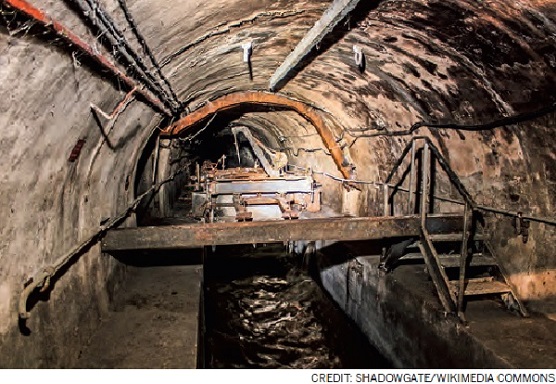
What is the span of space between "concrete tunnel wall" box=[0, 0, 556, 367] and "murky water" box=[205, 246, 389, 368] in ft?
8.64

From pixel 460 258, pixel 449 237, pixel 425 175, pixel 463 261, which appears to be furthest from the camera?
pixel 449 237

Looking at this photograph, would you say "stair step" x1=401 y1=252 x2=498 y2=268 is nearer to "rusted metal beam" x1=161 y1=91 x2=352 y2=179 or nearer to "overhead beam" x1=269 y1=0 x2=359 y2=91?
"overhead beam" x1=269 y1=0 x2=359 y2=91

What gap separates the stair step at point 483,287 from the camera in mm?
4637

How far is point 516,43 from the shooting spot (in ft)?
11.3

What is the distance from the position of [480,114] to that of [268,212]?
6513mm

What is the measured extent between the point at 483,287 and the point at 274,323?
4.70m

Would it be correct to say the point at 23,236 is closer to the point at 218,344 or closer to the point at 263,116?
the point at 218,344

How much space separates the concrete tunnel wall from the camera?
2.60 metres

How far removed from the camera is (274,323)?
8.49 meters

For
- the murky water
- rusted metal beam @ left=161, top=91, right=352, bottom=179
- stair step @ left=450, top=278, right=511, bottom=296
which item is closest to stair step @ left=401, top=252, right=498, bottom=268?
stair step @ left=450, top=278, right=511, bottom=296

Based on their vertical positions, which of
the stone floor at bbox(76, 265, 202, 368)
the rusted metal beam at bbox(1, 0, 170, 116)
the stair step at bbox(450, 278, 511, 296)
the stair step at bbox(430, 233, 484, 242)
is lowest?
the stone floor at bbox(76, 265, 202, 368)

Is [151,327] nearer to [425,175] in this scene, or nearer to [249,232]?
[249,232]

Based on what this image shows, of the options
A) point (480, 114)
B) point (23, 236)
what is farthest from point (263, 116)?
point (23, 236)

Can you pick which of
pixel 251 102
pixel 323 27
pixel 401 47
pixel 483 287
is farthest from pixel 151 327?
pixel 251 102
